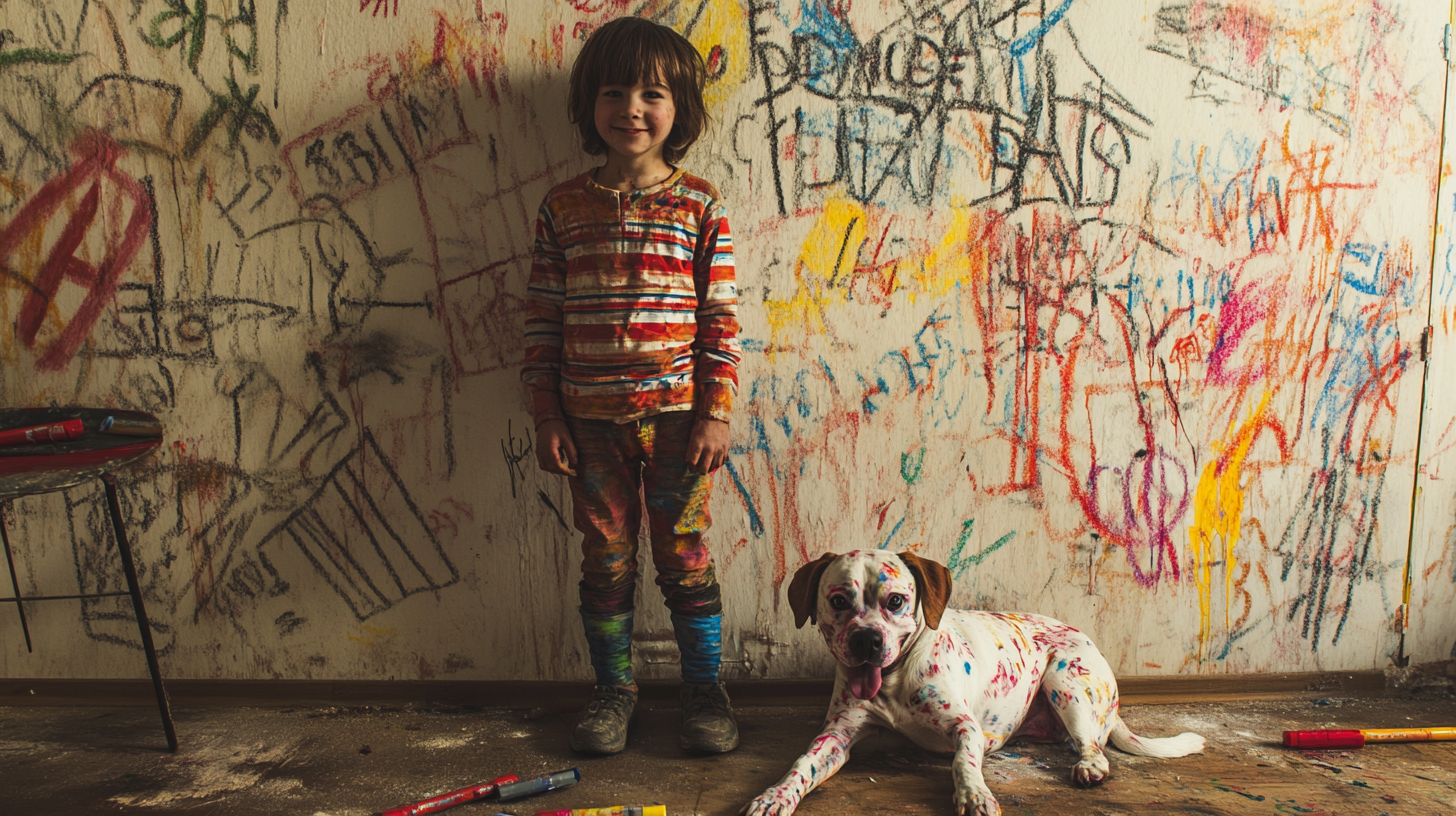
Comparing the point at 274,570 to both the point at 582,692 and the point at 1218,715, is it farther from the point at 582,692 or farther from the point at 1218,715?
the point at 1218,715

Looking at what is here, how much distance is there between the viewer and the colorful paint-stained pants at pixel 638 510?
6.89 feet

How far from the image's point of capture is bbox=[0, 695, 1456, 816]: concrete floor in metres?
1.88

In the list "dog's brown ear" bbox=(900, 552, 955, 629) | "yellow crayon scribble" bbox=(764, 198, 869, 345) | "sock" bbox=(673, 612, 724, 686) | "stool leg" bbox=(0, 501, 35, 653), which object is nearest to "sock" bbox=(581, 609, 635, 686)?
"sock" bbox=(673, 612, 724, 686)

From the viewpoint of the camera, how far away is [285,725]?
230 centimetres

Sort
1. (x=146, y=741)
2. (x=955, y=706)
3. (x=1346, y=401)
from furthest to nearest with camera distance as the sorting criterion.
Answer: (x=1346, y=401), (x=146, y=741), (x=955, y=706)

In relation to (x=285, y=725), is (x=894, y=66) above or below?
above

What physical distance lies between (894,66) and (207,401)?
7.18 ft

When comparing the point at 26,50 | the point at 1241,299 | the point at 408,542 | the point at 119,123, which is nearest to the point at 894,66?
the point at 1241,299

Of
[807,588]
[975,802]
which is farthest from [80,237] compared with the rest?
[975,802]

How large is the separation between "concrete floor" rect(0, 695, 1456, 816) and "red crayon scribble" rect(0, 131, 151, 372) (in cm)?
113

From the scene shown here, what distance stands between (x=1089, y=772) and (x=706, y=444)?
118 centimetres

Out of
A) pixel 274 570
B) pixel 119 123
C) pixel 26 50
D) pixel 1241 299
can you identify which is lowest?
pixel 274 570

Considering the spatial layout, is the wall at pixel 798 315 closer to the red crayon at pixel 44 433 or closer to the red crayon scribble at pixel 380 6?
the red crayon scribble at pixel 380 6

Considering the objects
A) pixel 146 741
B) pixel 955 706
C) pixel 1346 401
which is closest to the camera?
Result: pixel 955 706
